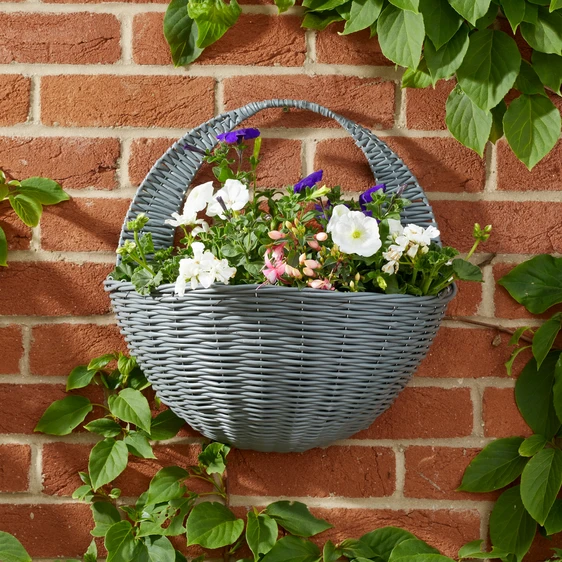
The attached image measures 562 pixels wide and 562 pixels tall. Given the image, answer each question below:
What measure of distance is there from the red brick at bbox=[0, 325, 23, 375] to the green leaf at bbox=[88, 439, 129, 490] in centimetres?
18

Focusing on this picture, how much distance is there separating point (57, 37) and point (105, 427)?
1.92 feet

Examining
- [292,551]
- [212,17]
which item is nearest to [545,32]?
[212,17]

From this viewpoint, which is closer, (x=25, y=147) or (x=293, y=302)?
(x=293, y=302)

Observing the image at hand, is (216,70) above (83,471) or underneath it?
above

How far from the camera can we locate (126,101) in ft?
3.31

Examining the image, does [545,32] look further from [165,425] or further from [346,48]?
[165,425]

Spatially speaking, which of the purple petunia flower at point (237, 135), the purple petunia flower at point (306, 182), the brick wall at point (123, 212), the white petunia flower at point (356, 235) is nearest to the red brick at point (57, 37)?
the brick wall at point (123, 212)

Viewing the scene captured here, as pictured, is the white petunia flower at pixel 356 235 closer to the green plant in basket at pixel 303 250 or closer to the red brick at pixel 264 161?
the green plant in basket at pixel 303 250

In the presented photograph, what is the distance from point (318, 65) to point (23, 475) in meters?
0.76

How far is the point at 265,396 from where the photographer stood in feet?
2.66

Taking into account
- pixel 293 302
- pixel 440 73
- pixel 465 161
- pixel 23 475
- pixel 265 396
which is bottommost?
pixel 23 475

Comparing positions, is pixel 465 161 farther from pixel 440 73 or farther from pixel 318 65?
pixel 318 65

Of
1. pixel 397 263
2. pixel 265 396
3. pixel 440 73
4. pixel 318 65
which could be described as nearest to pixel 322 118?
pixel 318 65

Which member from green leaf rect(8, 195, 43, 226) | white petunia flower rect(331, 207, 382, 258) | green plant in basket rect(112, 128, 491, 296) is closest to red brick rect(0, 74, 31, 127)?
green leaf rect(8, 195, 43, 226)
